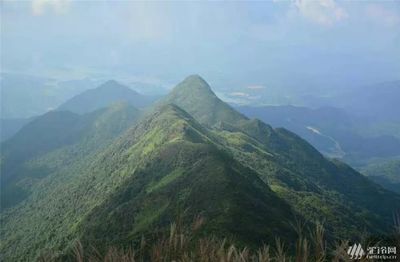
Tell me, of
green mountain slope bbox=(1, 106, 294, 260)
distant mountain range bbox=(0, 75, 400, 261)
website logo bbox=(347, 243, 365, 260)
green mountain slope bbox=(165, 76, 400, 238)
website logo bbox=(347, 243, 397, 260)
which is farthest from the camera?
green mountain slope bbox=(165, 76, 400, 238)

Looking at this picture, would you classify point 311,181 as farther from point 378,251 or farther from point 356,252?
point 356,252

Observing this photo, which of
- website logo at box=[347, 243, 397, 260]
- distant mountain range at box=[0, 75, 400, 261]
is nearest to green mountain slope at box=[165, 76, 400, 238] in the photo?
distant mountain range at box=[0, 75, 400, 261]

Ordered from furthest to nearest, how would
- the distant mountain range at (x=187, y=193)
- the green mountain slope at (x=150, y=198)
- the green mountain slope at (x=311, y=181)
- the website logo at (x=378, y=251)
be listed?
the green mountain slope at (x=311, y=181) < the distant mountain range at (x=187, y=193) < the green mountain slope at (x=150, y=198) < the website logo at (x=378, y=251)

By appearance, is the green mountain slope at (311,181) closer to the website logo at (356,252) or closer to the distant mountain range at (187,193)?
the distant mountain range at (187,193)

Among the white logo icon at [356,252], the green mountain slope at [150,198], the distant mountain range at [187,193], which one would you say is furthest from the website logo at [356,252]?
the green mountain slope at [150,198]

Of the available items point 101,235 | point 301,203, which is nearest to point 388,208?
point 301,203

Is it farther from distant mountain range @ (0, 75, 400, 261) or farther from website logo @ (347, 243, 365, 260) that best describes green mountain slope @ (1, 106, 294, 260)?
website logo @ (347, 243, 365, 260)

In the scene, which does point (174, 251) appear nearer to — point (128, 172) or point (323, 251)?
point (323, 251)
